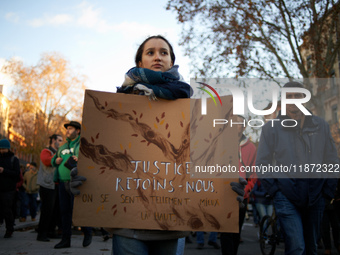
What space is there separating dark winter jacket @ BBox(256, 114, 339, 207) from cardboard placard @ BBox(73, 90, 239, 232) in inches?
72.7

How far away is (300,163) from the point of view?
404cm

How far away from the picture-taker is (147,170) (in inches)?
94.8

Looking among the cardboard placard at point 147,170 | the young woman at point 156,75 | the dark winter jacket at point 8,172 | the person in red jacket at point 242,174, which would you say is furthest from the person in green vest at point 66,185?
the cardboard placard at point 147,170

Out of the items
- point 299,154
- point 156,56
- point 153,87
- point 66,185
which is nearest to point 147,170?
point 153,87

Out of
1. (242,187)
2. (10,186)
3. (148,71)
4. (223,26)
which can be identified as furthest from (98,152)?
(223,26)

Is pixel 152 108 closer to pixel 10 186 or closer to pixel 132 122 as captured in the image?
pixel 132 122

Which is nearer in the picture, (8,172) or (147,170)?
(147,170)

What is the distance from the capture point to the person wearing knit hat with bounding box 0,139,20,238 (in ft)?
28.3

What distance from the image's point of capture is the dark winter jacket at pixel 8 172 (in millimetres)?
8750

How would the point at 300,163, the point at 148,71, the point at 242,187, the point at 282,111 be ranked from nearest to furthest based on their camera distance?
the point at 242,187
the point at 148,71
the point at 300,163
the point at 282,111

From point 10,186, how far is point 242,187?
763 cm

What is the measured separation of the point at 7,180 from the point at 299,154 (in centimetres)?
677

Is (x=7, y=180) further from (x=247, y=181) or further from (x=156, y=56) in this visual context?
(x=156, y=56)

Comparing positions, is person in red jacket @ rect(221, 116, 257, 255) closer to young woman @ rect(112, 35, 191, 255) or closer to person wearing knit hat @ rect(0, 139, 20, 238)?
young woman @ rect(112, 35, 191, 255)
